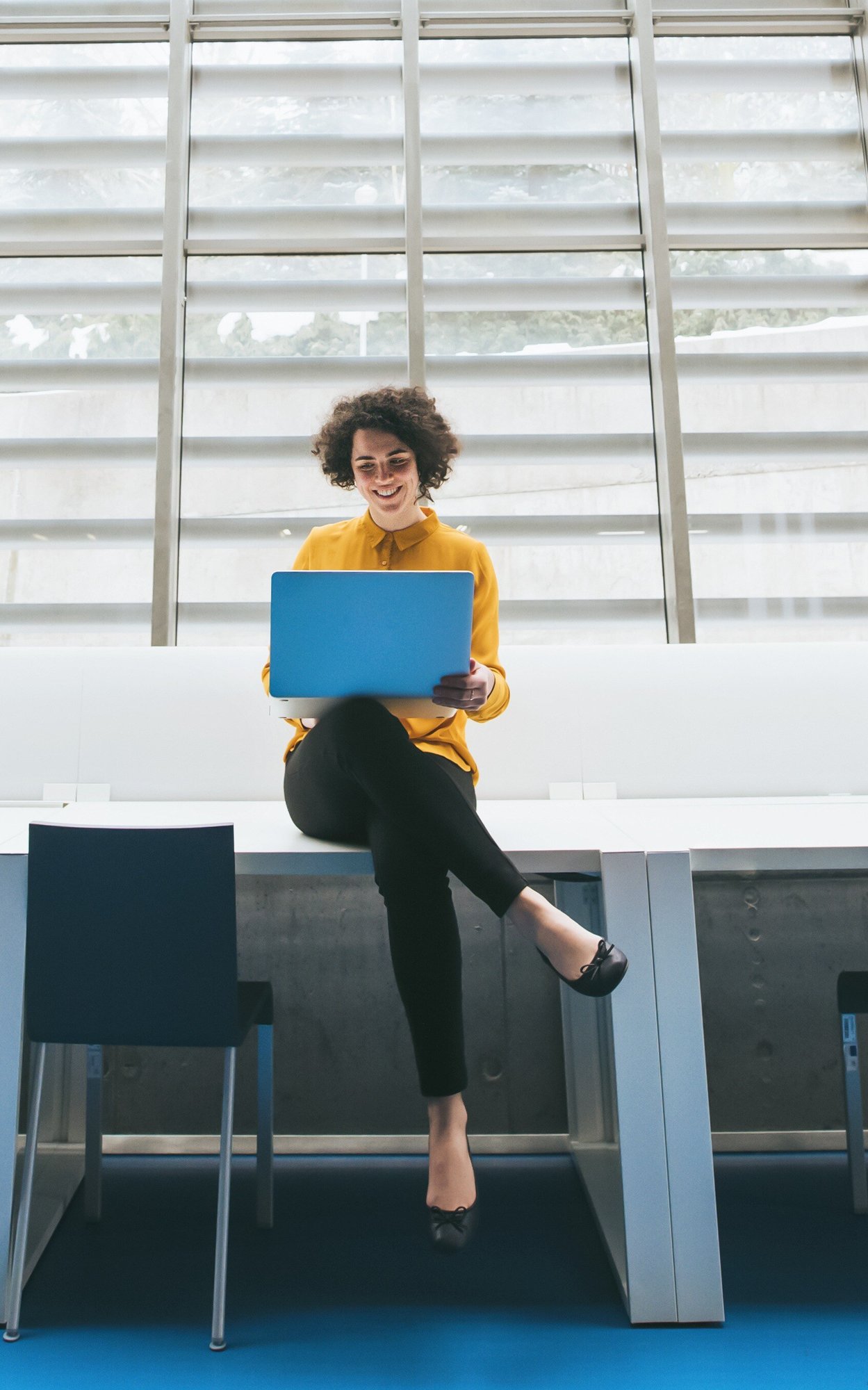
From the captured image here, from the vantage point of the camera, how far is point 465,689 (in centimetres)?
153

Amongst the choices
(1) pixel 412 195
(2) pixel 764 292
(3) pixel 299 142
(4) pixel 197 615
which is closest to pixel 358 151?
(3) pixel 299 142

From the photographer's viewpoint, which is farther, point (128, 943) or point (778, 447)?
point (778, 447)

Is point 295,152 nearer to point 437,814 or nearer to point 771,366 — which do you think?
point 771,366

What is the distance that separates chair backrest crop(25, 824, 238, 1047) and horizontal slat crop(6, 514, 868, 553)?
6.76 feet

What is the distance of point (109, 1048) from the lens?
2.10 m

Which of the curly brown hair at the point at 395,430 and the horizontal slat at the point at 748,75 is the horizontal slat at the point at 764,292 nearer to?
the horizontal slat at the point at 748,75

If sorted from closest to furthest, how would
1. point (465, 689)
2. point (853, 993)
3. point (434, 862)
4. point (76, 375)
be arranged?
point (434, 862) < point (465, 689) < point (853, 993) < point (76, 375)

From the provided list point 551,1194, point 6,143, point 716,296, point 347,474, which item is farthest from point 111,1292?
point 6,143

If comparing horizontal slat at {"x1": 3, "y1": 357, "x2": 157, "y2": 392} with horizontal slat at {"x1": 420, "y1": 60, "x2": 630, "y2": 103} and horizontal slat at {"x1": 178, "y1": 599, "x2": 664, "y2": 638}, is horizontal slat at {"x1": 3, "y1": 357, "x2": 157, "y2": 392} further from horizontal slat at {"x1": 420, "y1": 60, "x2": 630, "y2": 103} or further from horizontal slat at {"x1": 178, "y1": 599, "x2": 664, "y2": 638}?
horizontal slat at {"x1": 420, "y1": 60, "x2": 630, "y2": 103}

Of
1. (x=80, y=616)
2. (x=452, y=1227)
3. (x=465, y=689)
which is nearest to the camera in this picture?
(x=452, y=1227)

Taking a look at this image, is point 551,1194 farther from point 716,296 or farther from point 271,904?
point 716,296

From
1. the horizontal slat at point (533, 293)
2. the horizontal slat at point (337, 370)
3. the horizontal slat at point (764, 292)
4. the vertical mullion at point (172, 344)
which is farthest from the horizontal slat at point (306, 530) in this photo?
the horizontal slat at point (764, 292)

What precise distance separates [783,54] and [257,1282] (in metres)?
4.42

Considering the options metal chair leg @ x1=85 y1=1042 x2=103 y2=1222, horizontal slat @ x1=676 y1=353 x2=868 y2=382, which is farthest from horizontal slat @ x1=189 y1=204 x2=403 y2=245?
metal chair leg @ x1=85 y1=1042 x2=103 y2=1222
